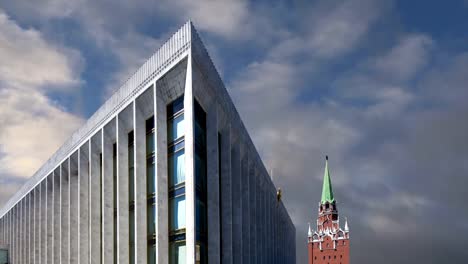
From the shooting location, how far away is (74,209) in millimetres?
43125

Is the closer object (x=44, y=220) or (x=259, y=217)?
(x=259, y=217)

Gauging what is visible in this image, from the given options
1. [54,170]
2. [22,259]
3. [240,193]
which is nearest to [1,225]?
[22,259]

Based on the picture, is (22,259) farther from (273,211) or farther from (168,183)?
(168,183)

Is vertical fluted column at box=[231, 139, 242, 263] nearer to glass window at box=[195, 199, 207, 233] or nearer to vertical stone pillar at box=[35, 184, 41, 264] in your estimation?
glass window at box=[195, 199, 207, 233]

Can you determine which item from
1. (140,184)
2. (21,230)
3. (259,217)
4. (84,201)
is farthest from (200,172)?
(21,230)

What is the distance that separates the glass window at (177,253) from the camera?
2920 cm

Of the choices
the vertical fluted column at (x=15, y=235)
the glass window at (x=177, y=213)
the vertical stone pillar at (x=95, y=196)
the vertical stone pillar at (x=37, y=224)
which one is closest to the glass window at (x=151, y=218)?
the glass window at (x=177, y=213)

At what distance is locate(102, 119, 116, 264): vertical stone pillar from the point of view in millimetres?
35031

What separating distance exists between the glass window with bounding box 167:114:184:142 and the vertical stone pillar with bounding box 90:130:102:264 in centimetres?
759

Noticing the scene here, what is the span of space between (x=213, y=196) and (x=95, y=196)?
34.6ft

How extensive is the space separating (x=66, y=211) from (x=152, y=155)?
1529cm

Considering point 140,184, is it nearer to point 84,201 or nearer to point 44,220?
point 84,201

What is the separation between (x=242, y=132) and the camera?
40812 millimetres

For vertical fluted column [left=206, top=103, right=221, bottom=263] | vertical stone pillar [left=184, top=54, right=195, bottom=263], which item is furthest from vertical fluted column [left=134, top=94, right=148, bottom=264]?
vertical fluted column [left=206, top=103, right=221, bottom=263]
